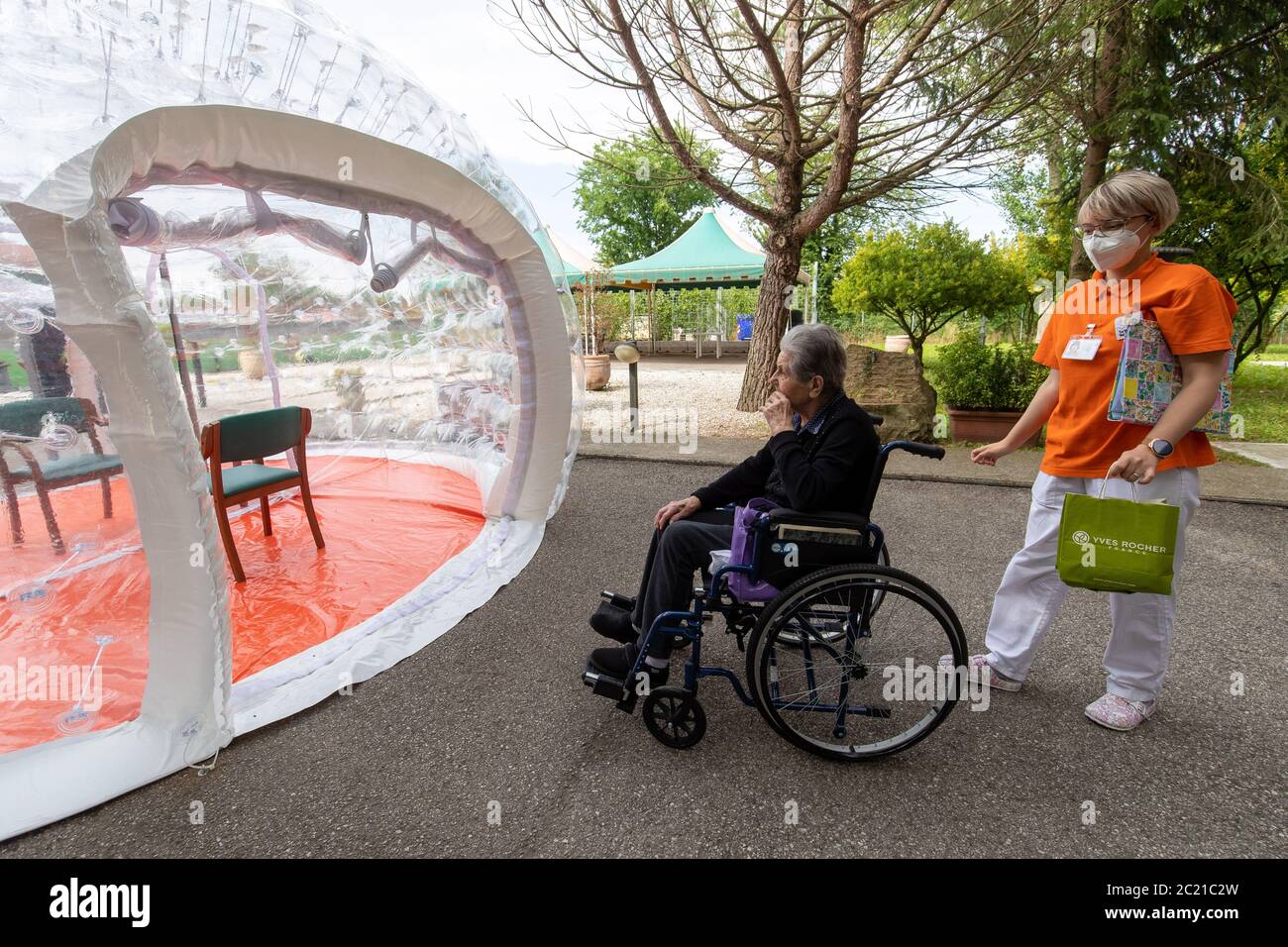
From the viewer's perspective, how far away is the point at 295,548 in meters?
4.25

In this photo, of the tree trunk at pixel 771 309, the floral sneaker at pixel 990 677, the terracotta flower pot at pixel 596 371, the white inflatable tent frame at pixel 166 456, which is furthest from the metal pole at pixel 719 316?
the floral sneaker at pixel 990 677

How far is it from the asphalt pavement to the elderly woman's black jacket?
3.02 ft

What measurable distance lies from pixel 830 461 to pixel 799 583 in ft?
1.43

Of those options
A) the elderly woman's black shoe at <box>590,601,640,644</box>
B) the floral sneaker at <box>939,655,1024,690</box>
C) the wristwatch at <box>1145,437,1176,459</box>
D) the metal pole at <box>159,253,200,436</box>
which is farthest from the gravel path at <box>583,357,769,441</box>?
the wristwatch at <box>1145,437,1176,459</box>

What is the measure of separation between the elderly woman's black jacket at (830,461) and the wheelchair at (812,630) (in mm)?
51

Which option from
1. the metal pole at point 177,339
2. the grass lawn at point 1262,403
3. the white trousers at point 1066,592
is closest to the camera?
the white trousers at point 1066,592

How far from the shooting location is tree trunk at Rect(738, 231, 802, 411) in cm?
746

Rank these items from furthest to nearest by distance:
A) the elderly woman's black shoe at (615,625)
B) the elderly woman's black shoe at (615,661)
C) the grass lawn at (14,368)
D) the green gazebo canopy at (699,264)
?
1. the green gazebo canopy at (699,264)
2. the elderly woman's black shoe at (615,625)
3. the elderly woman's black shoe at (615,661)
4. the grass lawn at (14,368)

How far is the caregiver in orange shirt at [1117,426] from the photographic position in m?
1.96

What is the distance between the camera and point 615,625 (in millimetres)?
2633

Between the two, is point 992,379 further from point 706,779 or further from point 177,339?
point 177,339

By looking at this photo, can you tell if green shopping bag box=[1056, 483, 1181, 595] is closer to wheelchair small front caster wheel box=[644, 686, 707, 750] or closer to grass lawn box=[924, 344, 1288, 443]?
wheelchair small front caster wheel box=[644, 686, 707, 750]

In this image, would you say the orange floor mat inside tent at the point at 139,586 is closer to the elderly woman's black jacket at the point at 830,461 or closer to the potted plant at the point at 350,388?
the potted plant at the point at 350,388

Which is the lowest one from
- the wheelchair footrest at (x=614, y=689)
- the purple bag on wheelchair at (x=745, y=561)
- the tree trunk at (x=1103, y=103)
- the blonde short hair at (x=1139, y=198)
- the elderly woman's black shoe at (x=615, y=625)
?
the wheelchair footrest at (x=614, y=689)
